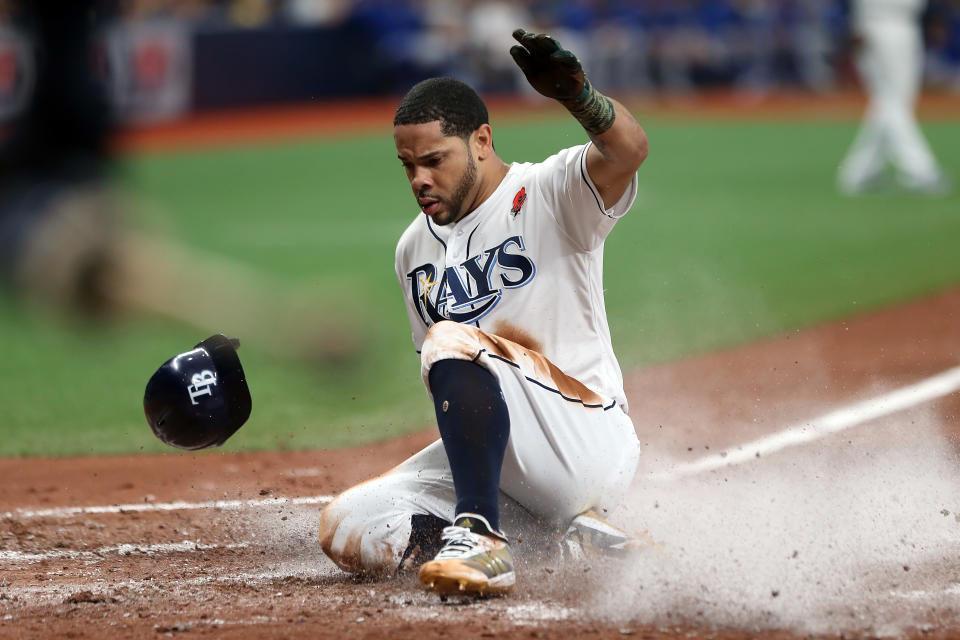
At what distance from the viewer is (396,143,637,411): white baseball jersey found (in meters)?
4.16

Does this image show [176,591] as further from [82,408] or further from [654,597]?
[82,408]

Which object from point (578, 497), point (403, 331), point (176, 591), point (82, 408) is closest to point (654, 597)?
point (578, 497)

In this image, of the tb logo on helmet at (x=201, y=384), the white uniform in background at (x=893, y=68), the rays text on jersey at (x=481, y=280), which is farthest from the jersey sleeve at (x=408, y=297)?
the white uniform in background at (x=893, y=68)

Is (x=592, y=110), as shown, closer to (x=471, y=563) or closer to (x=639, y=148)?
(x=639, y=148)

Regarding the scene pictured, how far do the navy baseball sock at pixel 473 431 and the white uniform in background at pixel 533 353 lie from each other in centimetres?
12

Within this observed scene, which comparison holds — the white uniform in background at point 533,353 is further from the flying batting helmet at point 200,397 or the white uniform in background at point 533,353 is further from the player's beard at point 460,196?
the flying batting helmet at point 200,397

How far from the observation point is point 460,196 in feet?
14.0

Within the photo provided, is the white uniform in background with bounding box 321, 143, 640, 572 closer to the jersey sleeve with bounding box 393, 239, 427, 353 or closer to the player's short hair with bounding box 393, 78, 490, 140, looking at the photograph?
the jersey sleeve with bounding box 393, 239, 427, 353

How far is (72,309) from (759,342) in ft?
20.6

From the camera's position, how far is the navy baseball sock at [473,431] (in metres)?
3.86

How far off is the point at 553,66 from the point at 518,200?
59cm

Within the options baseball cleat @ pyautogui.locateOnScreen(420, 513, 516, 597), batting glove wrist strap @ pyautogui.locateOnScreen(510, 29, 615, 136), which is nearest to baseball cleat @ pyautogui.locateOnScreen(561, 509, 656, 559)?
baseball cleat @ pyautogui.locateOnScreen(420, 513, 516, 597)

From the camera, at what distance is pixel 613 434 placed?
423cm

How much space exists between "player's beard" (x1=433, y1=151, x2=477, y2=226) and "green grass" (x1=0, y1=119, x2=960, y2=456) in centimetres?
69
